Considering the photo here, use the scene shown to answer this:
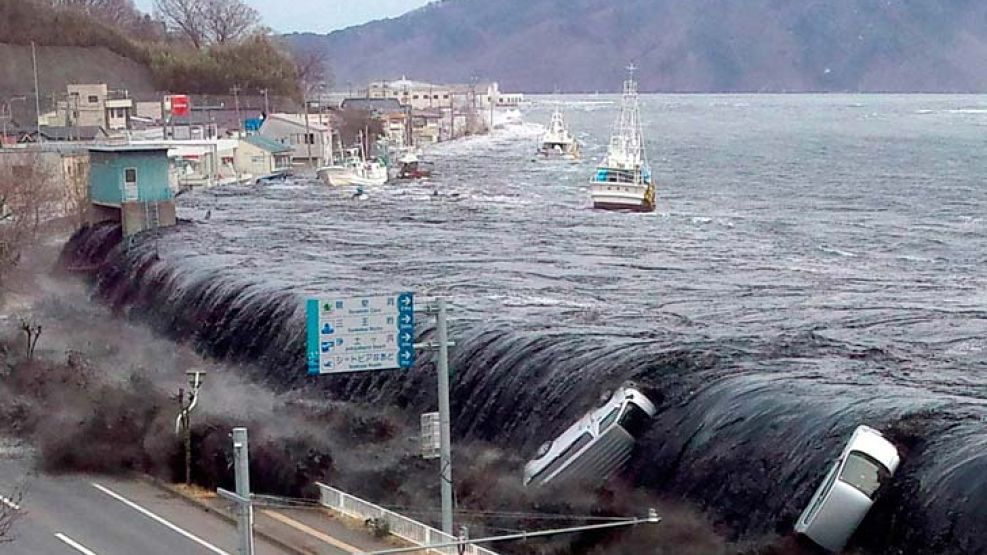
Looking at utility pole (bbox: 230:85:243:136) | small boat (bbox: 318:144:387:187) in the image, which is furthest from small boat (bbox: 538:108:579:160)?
small boat (bbox: 318:144:387:187)

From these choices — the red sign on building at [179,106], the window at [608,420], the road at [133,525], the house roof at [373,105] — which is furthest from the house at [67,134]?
the house roof at [373,105]

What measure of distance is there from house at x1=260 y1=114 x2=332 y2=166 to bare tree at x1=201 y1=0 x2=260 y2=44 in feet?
152

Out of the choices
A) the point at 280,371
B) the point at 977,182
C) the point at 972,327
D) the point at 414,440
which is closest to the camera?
the point at 414,440

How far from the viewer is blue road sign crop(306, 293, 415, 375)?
41.0 feet

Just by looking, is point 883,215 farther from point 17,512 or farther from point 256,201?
point 17,512

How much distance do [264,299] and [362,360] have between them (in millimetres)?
14134

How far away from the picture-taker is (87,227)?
37.5 meters

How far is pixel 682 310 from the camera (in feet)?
86.9

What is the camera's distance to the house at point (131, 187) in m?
35.6

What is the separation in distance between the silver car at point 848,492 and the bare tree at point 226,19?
4095 inches

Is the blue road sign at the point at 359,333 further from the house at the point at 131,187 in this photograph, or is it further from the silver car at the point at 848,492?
the house at the point at 131,187

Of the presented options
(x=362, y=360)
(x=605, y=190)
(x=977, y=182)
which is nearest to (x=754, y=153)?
(x=977, y=182)

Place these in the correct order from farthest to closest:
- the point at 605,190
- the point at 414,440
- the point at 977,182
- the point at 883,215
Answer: the point at 977,182 → the point at 605,190 → the point at 883,215 → the point at 414,440

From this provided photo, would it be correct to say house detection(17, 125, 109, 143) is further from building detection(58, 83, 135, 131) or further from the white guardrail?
the white guardrail
